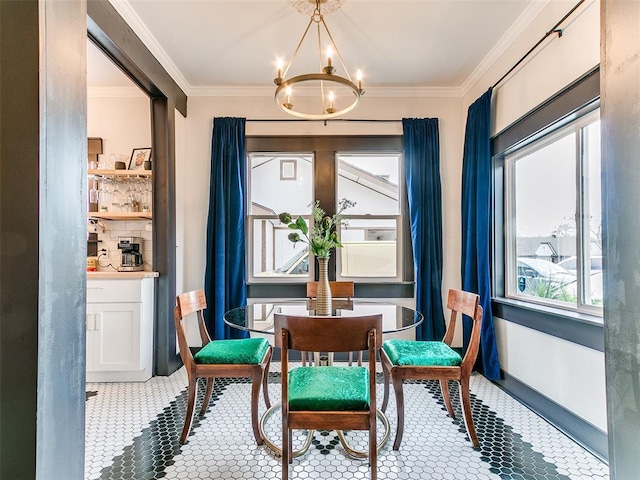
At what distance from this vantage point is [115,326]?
2930 millimetres

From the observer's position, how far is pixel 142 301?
2957 millimetres

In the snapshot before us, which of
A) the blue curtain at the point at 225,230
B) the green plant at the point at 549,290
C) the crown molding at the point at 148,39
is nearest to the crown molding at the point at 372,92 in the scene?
the crown molding at the point at 148,39

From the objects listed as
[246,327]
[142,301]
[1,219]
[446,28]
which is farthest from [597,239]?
[142,301]

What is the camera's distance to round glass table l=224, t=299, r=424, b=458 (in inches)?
75.2

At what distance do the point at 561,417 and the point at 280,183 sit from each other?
3.02 meters

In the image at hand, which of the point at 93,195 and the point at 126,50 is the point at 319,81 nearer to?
the point at 126,50

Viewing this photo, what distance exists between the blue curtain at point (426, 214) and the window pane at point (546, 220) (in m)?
0.71

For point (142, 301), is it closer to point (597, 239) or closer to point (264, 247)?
point (264, 247)

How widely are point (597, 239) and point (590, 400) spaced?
932 millimetres

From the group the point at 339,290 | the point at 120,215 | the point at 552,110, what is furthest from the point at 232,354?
the point at 552,110

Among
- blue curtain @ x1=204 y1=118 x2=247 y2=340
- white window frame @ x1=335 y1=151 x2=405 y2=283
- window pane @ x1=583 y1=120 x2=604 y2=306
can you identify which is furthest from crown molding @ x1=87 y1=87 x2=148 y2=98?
window pane @ x1=583 y1=120 x2=604 y2=306

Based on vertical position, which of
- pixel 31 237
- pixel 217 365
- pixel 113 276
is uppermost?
pixel 31 237

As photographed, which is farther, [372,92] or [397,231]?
[397,231]

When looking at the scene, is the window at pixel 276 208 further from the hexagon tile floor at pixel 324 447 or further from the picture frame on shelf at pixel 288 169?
the hexagon tile floor at pixel 324 447
